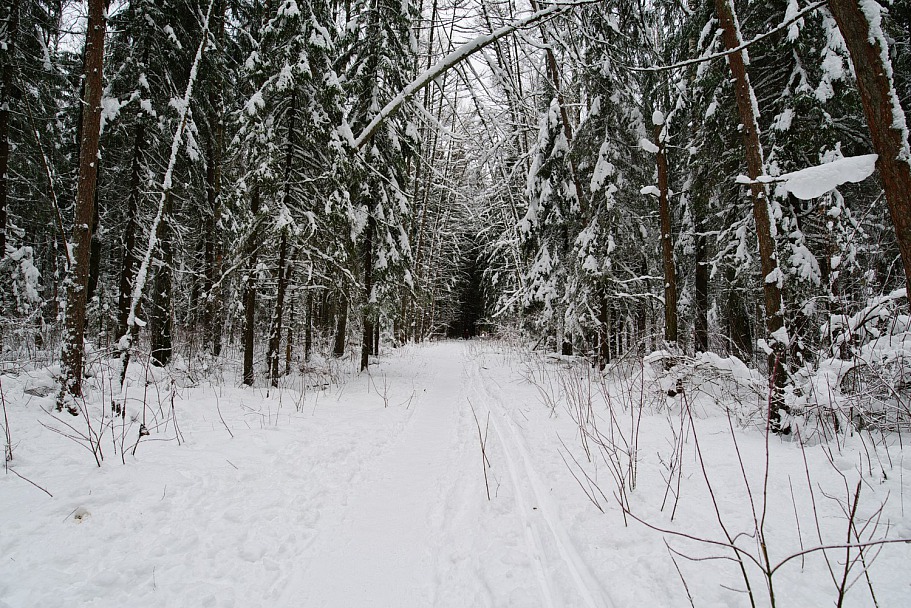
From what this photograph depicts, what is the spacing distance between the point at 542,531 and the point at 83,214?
682 cm

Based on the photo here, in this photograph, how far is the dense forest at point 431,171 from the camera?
16.8 ft

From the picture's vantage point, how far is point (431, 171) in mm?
5242

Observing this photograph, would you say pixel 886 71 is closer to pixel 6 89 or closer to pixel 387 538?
pixel 387 538

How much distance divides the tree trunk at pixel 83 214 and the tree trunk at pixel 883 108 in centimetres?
754

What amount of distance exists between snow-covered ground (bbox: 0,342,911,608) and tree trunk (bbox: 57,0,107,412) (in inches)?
26.4

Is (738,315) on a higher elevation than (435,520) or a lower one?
higher

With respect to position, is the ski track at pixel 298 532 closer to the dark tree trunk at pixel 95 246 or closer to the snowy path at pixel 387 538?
the snowy path at pixel 387 538

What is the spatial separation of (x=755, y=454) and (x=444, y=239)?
81.9ft

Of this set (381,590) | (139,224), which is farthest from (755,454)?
(139,224)

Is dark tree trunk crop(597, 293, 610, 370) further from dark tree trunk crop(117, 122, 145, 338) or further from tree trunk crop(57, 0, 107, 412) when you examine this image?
dark tree trunk crop(117, 122, 145, 338)

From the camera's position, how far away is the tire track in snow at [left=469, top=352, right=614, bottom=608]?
1.97 metres

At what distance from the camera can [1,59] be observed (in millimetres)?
8195

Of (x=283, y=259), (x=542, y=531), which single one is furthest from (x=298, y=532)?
(x=283, y=259)

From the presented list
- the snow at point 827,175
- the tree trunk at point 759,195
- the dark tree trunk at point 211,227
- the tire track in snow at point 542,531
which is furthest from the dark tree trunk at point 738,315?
the dark tree trunk at point 211,227
